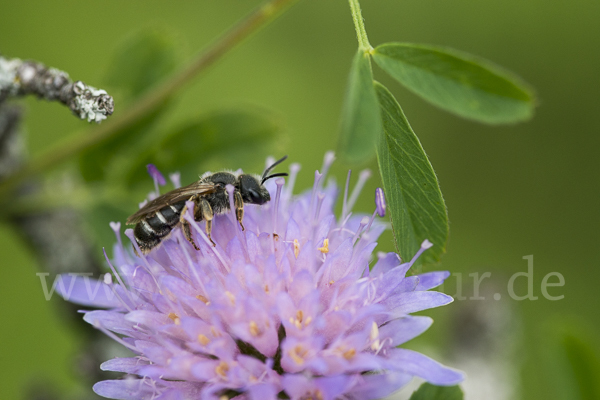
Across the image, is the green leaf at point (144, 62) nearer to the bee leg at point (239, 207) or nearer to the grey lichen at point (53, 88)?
the grey lichen at point (53, 88)

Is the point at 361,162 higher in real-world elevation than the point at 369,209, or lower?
lower

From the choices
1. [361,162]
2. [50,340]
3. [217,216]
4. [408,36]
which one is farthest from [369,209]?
[361,162]

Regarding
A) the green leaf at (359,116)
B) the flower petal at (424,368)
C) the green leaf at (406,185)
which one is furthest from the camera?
the green leaf at (406,185)

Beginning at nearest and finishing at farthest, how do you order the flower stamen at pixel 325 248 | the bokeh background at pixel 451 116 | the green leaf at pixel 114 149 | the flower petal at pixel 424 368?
the flower petal at pixel 424 368 < the flower stamen at pixel 325 248 < the green leaf at pixel 114 149 < the bokeh background at pixel 451 116

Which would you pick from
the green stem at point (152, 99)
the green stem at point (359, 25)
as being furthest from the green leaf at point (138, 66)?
the green stem at point (359, 25)

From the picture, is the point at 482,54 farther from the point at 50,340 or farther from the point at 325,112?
the point at 50,340

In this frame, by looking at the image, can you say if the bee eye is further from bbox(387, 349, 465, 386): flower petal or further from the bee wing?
bbox(387, 349, 465, 386): flower petal

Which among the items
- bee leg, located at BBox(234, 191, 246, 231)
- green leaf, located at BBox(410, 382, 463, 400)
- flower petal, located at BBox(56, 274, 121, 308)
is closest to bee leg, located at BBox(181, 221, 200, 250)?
bee leg, located at BBox(234, 191, 246, 231)
